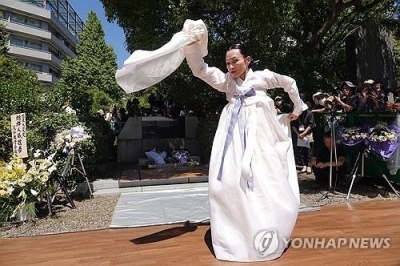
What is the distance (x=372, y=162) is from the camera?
5.80 meters

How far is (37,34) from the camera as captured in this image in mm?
43375

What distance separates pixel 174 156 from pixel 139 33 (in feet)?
9.91

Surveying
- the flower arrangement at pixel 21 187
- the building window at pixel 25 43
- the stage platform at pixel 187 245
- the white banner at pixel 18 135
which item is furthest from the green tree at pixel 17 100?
the building window at pixel 25 43

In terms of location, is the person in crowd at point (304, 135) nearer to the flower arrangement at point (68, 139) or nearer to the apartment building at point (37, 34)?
the flower arrangement at point (68, 139)

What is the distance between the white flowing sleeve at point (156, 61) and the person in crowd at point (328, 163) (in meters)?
3.32

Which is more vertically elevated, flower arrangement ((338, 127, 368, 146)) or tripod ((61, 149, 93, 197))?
flower arrangement ((338, 127, 368, 146))

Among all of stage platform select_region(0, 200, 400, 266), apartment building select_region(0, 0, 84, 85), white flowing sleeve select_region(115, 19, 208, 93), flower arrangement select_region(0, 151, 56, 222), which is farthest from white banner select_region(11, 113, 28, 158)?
apartment building select_region(0, 0, 84, 85)

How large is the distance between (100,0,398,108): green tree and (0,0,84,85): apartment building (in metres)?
34.1

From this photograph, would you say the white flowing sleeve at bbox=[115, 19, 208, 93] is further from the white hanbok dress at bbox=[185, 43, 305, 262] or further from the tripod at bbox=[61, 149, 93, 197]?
the tripod at bbox=[61, 149, 93, 197]

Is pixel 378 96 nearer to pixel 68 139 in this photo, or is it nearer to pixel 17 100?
pixel 68 139

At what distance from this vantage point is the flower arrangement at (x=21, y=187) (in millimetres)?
4719

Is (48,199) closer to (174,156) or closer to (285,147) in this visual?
(285,147)

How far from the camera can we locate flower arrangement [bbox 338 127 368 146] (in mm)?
5363

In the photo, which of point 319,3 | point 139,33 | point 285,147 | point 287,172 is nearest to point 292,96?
point 285,147
